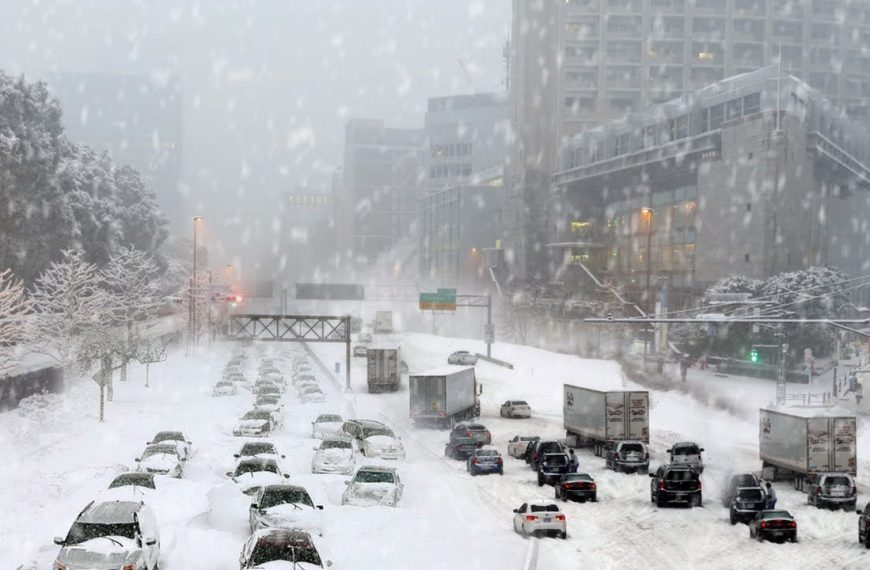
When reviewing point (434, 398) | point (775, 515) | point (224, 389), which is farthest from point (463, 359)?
Result: point (775, 515)

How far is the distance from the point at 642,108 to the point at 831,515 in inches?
4450

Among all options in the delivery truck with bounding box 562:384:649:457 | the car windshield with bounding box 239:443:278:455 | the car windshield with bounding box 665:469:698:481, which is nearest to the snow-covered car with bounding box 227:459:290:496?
the car windshield with bounding box 239:443:278:455

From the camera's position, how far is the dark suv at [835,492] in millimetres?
28281

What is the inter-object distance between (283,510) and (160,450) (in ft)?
36.7

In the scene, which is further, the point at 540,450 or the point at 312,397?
the point at 312,397

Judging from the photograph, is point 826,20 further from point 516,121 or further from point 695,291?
point 695,291

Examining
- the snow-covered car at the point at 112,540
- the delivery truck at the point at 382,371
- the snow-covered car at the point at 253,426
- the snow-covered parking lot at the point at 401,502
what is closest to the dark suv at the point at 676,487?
the snow-covered parking lot at the point at 401,502

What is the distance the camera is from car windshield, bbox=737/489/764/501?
26156 mm

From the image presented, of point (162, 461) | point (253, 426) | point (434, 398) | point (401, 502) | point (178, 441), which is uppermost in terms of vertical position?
point (162, 461)

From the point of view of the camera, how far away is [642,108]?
133m

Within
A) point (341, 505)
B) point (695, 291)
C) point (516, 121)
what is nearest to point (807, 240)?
point (695, 291)

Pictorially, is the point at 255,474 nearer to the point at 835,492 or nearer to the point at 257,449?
the point at 257,449

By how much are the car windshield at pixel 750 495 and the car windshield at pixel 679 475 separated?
2218mm

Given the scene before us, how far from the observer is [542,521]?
23688 millimetres
